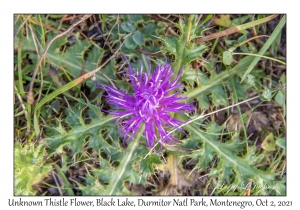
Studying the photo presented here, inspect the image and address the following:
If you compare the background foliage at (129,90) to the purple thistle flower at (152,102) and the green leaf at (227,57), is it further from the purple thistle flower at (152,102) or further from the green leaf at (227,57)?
the purple thistle flower at (152,102)

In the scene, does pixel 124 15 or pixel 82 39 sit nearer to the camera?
pixel 124 15

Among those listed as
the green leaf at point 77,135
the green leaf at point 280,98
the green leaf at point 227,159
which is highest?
the green leaf at point 280,98

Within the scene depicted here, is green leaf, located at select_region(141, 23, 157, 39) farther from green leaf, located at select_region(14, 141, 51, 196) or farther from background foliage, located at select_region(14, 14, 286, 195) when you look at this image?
green leaf, located at select_region(14, 141, 51, 196)

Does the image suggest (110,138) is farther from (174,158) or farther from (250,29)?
(250,29)

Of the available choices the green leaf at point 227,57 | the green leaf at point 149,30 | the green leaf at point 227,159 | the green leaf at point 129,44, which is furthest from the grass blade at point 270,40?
the green leaf at point 129,44

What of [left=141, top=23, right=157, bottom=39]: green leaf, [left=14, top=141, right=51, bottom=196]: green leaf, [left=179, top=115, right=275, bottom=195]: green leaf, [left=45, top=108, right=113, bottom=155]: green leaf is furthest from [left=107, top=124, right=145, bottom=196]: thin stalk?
[left=141, top=23, right=157, bottom=39]: green leaf
